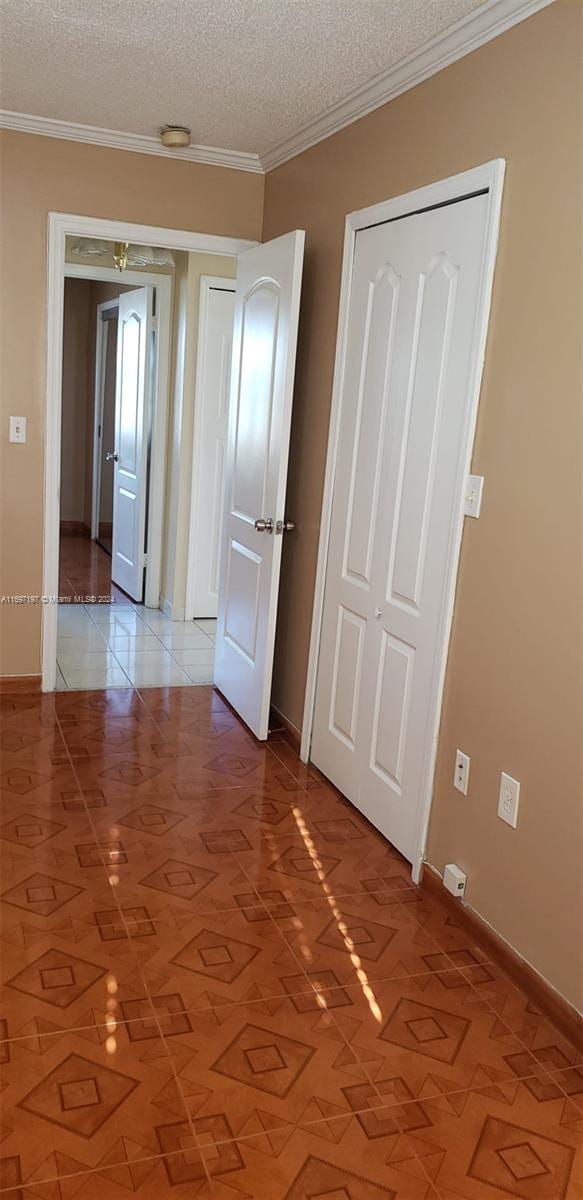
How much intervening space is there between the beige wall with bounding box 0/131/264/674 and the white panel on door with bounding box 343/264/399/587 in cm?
148

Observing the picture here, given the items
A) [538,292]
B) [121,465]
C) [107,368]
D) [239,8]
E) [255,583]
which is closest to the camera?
[538,292]

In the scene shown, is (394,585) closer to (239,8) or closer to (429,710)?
(429,710)

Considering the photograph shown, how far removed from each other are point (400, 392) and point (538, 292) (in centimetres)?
76

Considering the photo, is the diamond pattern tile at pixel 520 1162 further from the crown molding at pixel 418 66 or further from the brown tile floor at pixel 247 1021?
the crown molding at pixel 418 66

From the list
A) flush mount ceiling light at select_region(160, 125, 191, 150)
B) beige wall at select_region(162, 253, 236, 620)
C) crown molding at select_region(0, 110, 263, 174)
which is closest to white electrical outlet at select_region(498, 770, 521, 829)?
flush mount ceiling light at select_region(160, 125, 191, 150)

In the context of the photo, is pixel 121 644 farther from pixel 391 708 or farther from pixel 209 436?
pixel 391 708

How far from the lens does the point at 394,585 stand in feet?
10.3

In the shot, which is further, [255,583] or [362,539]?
[255,583]

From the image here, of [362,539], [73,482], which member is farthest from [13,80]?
[73,482]

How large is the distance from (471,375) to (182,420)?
3429 mm

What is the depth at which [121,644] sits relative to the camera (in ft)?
17.8

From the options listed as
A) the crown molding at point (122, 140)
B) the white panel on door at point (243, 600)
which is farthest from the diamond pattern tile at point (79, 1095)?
the crown molding at point (122, 140)

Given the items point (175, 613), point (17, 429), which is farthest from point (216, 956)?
point (175, 613)

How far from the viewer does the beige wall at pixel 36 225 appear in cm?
404
